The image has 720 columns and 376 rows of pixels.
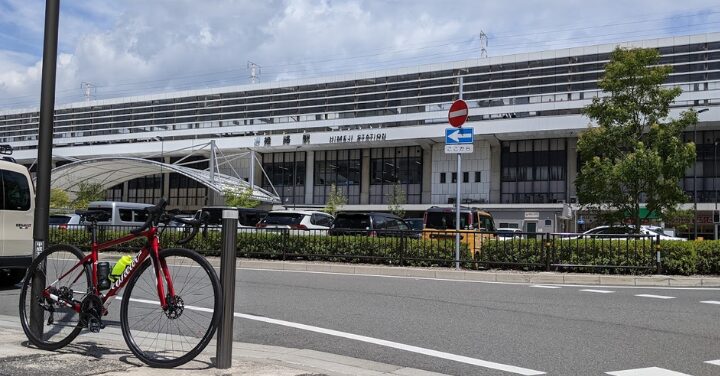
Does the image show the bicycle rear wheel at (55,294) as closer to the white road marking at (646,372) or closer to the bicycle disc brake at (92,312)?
the bicycle disc brake at (92,312)

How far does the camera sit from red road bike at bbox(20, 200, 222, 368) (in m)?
4.95

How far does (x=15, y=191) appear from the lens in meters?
10.7

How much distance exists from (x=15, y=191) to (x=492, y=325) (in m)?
8.20

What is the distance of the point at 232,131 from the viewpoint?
71.8 metres

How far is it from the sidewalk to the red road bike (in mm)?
175

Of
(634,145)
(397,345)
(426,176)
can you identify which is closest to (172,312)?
(397,345)

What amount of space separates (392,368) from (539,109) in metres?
54.1

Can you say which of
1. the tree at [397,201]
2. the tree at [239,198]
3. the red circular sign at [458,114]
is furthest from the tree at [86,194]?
the red circular sign at [458,114]

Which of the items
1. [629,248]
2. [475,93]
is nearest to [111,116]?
[475,93]

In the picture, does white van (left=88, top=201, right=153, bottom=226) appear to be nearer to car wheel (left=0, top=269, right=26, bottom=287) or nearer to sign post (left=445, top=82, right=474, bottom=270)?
car wheel (left=0, top=269, right=26, bottom=287)

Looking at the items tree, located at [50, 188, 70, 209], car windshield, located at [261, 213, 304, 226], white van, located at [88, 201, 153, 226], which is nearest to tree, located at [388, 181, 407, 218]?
tree, located at [50, 188, 70, 209]

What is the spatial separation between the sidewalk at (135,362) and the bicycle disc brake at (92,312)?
23 centimetres

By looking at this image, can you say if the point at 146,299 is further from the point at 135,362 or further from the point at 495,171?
the point at 495,171

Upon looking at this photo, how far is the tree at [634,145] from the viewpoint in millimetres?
20500
